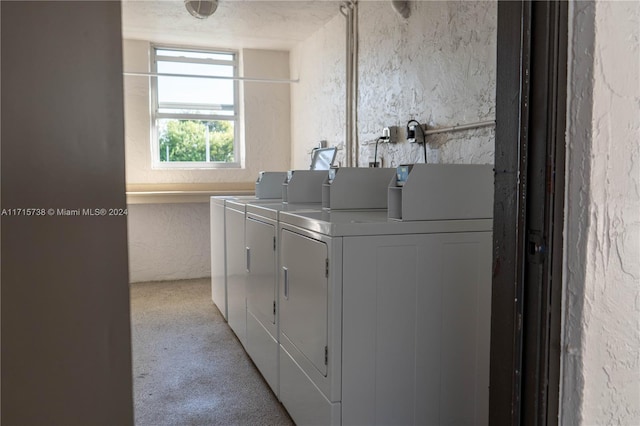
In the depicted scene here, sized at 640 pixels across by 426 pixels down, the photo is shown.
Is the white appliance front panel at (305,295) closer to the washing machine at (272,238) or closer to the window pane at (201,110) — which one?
the washing machine at (272,238)

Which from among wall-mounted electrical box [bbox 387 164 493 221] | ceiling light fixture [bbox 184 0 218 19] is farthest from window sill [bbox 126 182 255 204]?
wall-mounted electrical box [bbox 387 164 493 221]

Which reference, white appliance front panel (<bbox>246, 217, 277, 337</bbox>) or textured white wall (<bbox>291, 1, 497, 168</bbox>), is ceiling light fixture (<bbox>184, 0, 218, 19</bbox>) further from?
white appliance front panel (<bbox>246, 217, 277, 337</bbox>)

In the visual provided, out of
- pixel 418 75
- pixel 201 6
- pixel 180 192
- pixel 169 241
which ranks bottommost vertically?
pixel 169 241

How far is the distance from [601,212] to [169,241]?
4.72 m

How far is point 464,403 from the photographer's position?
77.2 inches

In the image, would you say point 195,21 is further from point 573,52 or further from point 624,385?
point 624,385

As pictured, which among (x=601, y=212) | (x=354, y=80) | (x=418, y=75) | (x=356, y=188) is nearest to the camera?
(x=601, y=212)

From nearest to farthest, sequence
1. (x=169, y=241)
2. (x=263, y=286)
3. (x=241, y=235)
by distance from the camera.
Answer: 1. (x=263, y=286)
2. (x=241, y=235)
3. (x=169, y=241)

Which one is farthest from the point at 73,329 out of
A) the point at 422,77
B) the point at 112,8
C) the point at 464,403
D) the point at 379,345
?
the point at 422,77

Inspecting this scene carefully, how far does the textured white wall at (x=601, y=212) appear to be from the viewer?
3.31 ft

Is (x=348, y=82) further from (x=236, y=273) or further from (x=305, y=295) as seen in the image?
(x=305, y=295)

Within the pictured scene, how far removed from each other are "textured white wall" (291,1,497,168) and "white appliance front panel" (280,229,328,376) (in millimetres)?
1028

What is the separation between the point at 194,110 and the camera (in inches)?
208

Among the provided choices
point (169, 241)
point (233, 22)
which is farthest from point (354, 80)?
point (169, 241)
